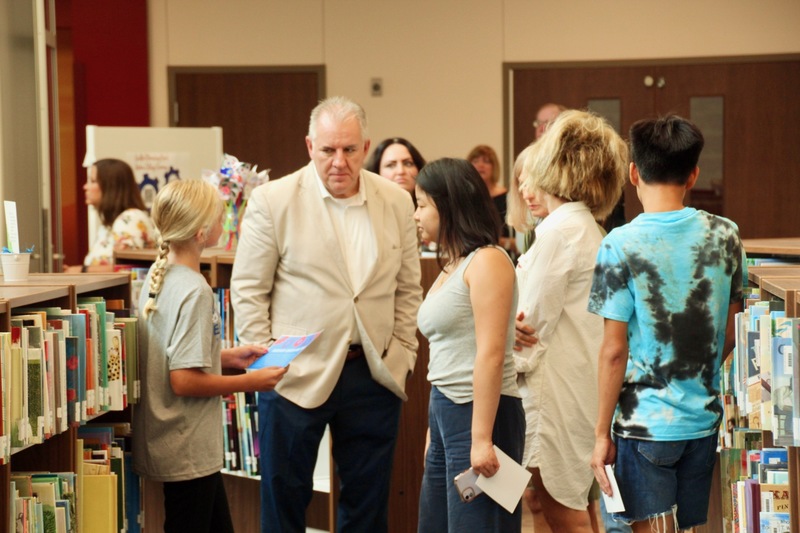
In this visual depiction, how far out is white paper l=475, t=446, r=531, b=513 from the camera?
2.37 metres

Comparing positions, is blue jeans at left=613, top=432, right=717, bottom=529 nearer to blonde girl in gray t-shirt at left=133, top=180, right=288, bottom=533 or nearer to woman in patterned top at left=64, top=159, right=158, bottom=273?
blonde girl in gray t-shirt at left=133, top=180, right=288, bottom=533

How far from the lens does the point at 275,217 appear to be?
117 inches

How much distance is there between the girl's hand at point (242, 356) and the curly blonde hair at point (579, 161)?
0.92 meters

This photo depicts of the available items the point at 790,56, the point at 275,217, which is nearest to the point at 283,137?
the point at 790,56

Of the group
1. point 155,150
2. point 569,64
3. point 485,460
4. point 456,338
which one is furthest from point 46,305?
point 569,64

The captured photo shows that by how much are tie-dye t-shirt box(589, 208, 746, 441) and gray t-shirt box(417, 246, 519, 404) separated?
0.40m

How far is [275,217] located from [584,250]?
0.89 m

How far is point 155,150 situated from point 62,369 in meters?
4.44

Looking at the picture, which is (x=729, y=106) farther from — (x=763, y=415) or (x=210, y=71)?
(x=763, y=415)

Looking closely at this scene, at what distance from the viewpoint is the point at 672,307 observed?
2094 mm

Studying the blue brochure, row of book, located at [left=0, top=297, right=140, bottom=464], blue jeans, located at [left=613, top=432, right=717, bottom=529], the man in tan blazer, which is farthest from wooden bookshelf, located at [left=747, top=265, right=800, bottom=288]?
row of book, located at [left=0, top=297, right=140, bottom=464]

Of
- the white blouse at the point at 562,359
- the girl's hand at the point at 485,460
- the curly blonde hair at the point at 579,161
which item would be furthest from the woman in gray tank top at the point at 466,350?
the curly blonde hair at the point at 579,161

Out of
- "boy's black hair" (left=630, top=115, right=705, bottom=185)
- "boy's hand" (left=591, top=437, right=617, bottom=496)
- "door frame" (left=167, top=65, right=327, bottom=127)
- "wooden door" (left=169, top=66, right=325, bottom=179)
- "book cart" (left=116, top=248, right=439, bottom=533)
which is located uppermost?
"door frame" (left=167, top=65, right=327, bottom=127)

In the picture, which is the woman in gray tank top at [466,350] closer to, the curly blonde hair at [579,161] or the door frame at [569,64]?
the curly blonde hair at [579,161]
